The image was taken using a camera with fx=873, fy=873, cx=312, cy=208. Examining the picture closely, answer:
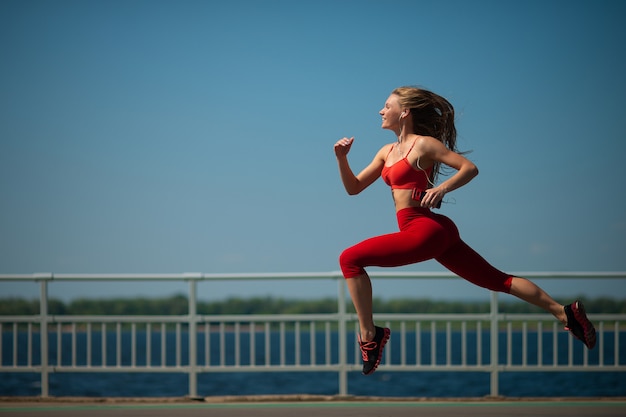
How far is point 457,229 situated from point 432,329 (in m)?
3.94

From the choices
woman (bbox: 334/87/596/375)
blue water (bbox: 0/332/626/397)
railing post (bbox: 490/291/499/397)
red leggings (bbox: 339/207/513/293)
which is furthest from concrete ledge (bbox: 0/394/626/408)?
blue water (bbox: 0/332/626/397)

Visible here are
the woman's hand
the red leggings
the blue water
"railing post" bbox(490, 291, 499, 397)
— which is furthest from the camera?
the blue water

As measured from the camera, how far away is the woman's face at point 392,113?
5.05 m

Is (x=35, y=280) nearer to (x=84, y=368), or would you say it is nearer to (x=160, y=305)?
(x=84, y=368)

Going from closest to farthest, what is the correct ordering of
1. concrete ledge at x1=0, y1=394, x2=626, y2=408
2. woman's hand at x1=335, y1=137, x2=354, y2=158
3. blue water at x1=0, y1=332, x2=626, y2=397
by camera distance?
woman's hand at x1=335, y1=137, x2=354, y2=158, concrete ledge at x1=0, y1=394, x2=626, y2=408, blue water at x1=0, y1=332, x2=626, y2=397

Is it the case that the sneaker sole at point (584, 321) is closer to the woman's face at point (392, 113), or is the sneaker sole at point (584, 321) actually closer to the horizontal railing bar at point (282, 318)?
the woman's face at point (392, 113)

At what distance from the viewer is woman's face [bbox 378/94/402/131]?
199 inches

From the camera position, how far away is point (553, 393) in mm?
66312

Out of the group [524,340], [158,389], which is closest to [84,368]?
[524,340]

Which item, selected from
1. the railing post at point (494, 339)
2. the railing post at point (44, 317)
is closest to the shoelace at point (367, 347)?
the railing post at point (494, 339)

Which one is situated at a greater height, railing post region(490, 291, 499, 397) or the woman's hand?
the woman's hand

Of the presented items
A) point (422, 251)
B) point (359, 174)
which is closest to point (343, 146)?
point (359, 174)

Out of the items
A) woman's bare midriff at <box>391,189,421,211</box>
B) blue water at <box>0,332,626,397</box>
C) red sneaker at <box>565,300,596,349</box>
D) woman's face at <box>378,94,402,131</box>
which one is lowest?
blue water at <box>0,332,626,397</box>

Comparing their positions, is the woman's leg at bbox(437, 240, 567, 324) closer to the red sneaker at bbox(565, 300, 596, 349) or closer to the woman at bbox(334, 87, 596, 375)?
the woman at bbox(334, 87, 596, 375)
